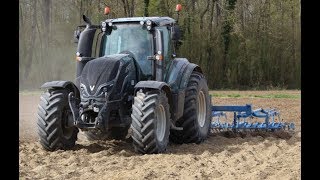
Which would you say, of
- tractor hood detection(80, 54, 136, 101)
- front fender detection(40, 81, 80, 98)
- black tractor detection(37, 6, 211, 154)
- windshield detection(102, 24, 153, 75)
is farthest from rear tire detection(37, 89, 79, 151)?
windshield detection(102, 24, 153, 75)

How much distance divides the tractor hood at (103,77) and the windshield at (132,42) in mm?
426

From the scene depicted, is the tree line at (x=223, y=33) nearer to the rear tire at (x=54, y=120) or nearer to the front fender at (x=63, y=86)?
the front fender at (x=63, y=86)

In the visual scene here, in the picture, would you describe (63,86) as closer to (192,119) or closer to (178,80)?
(178,80)

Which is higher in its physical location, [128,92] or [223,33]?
[223,33]

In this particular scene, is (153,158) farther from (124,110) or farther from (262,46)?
(262,46)

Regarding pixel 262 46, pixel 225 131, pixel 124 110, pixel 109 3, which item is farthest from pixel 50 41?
pixel 124 110

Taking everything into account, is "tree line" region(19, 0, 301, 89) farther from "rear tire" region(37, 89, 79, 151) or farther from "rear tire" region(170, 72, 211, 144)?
"rear tire" region(37, 89, 79, 151)

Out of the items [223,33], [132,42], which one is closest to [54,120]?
[132,42]

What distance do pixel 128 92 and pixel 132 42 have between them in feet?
2.86

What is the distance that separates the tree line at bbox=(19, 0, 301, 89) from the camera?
31891 millimetres

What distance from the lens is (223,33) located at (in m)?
32.8

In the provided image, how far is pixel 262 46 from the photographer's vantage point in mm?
33031

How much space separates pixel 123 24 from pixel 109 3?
22302 mm
